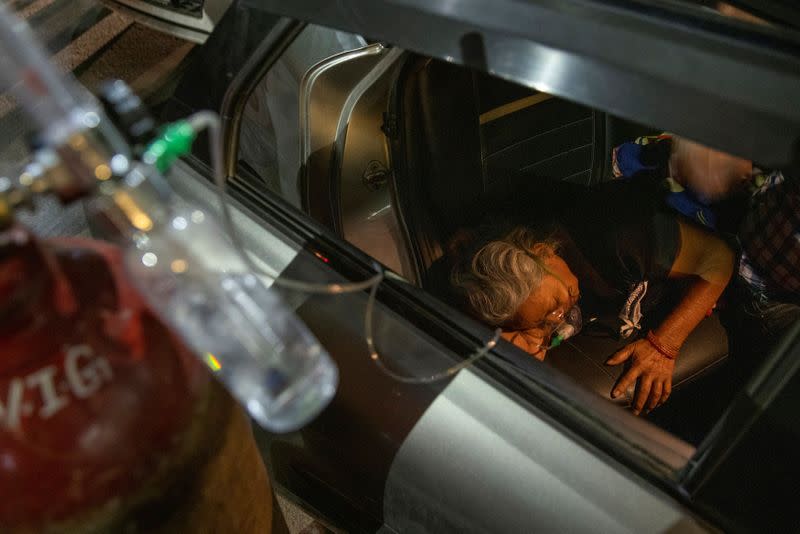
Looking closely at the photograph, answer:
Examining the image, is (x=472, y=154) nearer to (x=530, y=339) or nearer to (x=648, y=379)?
(x=530, y=339)

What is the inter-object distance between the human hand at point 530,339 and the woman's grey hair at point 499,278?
0.05 metres

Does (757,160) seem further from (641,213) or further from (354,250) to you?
(641,213)

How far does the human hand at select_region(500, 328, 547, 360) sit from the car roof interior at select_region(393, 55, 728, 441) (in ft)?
0.39

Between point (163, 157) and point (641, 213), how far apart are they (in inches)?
63.8

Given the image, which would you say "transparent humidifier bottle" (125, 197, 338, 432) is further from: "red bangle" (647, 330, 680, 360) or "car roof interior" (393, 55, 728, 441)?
"red bangle" (647, 330, 680, 360)

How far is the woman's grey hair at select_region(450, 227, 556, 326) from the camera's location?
167 cm

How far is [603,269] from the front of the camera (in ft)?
6.31

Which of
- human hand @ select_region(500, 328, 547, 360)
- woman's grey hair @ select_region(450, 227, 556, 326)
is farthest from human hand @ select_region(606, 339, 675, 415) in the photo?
woman's grey hair @ select_region(450, 227, 556, 326)

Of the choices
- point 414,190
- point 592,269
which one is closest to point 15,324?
point 414,190

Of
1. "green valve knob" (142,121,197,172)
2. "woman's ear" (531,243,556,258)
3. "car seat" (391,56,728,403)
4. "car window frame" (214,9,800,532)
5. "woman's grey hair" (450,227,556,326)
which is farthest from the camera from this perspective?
"car seat" (391,56,728,403)

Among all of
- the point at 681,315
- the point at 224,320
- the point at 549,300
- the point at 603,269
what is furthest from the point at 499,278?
the point at 224,320

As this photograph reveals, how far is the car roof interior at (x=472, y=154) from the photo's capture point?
1.85m

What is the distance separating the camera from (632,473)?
101 centimetres

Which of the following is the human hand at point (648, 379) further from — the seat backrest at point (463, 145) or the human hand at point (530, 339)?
the seat backrest at point (463, 145)
